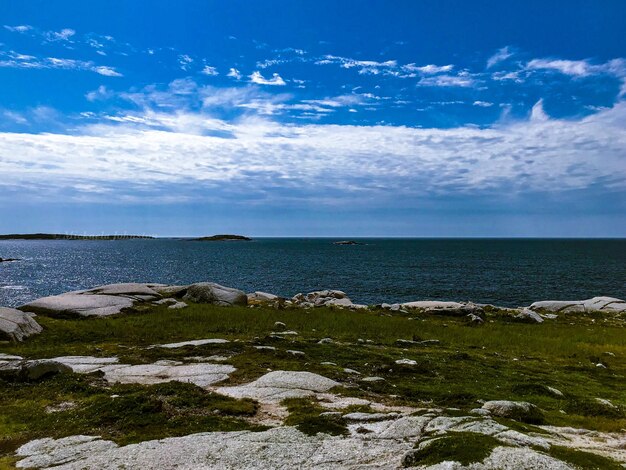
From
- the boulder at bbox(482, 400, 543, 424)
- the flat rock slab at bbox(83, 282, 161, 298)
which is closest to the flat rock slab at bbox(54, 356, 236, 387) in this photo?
the boulder at bbox(482, 400, 543, 424)

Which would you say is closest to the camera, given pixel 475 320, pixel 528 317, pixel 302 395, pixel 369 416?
pixel 369 416

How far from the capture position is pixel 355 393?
15.9 m

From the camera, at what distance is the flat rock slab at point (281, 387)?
15.5 m

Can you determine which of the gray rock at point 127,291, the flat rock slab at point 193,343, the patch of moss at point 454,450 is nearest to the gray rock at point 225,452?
the patch of moss at point 454,450

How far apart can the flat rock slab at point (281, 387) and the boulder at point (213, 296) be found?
88.4ft

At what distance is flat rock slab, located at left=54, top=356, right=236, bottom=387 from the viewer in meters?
17.7

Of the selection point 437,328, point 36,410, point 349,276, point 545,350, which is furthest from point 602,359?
point 349,276

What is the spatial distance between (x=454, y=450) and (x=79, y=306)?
112ft

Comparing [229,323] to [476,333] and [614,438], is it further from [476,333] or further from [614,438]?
[614,438]

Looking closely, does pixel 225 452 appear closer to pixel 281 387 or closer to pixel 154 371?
pixel 281 387

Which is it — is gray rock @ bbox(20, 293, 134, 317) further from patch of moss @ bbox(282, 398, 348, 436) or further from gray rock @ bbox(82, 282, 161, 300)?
patch of moss @ bbox(282, 398, 348, 436)

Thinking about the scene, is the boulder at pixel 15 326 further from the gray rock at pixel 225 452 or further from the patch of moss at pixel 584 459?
the patch of moss at pixel 584 459

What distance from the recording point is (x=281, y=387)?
1642 cm

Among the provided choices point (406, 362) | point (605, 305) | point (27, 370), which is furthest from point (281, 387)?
point (605, 305)
